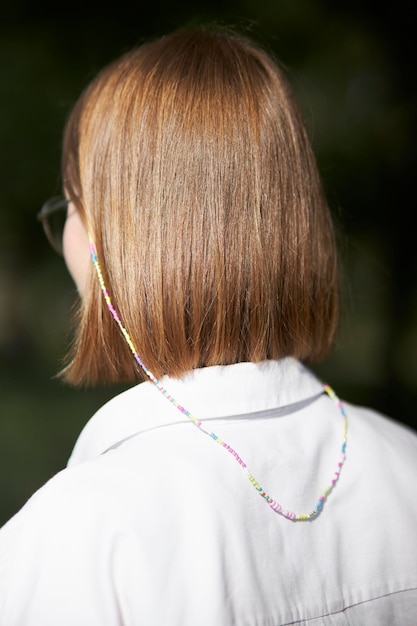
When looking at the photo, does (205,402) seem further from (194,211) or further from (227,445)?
(194,211)

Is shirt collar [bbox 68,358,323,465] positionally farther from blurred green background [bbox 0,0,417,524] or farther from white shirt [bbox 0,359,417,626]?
blurred green background [bbox 0,0,417,524]

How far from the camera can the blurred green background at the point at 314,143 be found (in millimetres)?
3291

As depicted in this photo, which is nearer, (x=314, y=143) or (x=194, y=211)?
(x=194, y=211)

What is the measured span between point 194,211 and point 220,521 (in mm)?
408

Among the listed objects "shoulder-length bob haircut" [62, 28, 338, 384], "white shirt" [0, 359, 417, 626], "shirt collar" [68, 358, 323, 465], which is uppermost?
"shoulder-length bob haircut" [62, 28, 338, 384]

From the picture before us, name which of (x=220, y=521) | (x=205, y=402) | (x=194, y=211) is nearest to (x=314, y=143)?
(x=194, y=211)

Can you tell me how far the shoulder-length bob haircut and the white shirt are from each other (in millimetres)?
67

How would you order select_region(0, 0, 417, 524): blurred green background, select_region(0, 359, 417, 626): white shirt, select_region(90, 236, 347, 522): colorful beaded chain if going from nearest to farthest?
1. select_region(0, 359, 417, 626): white shirt
2. select_region(90, 236, 347, 522): colorful beaded chain
3. select_region(0, 0, 417, 524): blurred green background

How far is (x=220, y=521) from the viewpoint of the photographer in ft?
2.74

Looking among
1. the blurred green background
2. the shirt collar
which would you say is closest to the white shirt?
the shirt collar

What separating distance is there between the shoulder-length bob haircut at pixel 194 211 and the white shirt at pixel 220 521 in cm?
7

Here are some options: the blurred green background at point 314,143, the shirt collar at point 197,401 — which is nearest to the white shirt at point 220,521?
the shirt collar at point 197,401

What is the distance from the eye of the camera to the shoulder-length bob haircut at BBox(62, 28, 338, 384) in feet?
3.16

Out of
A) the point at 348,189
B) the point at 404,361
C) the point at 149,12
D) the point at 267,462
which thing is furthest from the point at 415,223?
the point at 267,462
